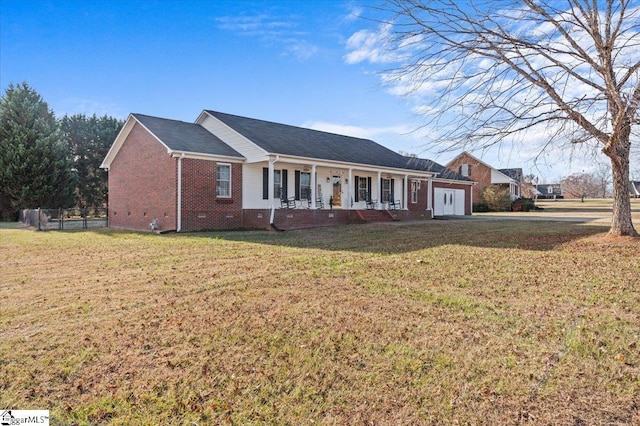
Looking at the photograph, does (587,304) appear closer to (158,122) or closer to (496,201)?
(158,122)

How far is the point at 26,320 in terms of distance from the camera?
186 inches

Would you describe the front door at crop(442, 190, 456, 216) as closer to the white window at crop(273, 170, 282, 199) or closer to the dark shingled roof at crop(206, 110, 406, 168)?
the dark shingled roof at crop(206, 110, 406, 168)

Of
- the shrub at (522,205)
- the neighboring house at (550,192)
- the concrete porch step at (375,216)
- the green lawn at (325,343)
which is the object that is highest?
the neighboring house at (550,192)

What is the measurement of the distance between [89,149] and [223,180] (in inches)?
1007

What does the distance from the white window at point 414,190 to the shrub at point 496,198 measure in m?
16.5

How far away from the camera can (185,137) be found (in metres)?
18.1

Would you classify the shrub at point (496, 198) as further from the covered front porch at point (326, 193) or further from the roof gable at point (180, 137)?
the roof gable at point (180, 137)

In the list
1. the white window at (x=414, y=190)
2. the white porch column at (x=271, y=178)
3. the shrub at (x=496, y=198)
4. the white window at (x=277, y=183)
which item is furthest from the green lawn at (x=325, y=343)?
the shrub at (x=496, y=198)

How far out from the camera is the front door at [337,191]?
21.8 m

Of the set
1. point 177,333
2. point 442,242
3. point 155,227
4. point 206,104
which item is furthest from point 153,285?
point 206,104

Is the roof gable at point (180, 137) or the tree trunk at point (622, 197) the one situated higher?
the roof gable at point (180, 137)

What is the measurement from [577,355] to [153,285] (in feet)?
18.8

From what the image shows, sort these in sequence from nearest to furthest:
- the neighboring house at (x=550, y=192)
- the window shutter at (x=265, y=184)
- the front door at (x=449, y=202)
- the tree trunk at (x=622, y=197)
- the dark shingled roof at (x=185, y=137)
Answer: the tree trunk at (x=622, y=197) < the dark shingled roof at (x=185, y=137) < the window shutter at (x=265, y=184) < the front door at (x=449, y=202) < the neighboring house at (x=550, y=192)

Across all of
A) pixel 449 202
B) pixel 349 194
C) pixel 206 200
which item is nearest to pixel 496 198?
pixel 449 202
